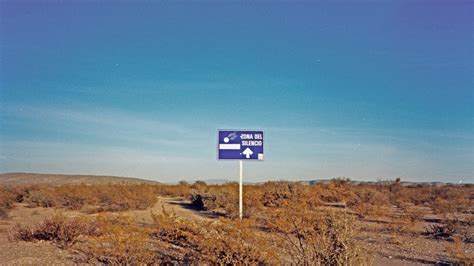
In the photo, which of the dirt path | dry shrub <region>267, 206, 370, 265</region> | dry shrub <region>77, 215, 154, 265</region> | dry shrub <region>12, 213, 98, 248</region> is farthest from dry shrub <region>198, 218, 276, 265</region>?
the dirt path

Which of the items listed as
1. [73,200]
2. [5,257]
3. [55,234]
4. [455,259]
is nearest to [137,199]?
[73,200]

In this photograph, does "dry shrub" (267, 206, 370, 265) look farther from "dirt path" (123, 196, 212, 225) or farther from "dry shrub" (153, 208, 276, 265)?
"dirt path" (123, 196, 212, 225)

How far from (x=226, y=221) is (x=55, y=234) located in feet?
18.9

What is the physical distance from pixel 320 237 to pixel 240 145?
391 inches

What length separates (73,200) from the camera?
23.7 m

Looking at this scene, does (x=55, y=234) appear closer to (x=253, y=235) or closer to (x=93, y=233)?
(x=93, y=233)

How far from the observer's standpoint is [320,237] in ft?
19.8

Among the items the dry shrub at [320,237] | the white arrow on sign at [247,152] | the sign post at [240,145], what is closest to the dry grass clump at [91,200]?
the sign post at [240,145]

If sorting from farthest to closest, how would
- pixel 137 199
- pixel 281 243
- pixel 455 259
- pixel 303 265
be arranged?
pixel 137 199, pixel 455 259, pixel 281 243, pixel 303 265

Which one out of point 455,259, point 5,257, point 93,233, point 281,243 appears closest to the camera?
point 281,243

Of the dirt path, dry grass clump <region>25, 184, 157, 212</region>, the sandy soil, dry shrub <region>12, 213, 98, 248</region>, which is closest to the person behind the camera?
the sandy soil

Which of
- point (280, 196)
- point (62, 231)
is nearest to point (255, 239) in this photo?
point (280, 196)

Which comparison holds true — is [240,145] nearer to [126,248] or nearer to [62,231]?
[62,231]

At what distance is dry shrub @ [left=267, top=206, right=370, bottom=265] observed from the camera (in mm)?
5825
